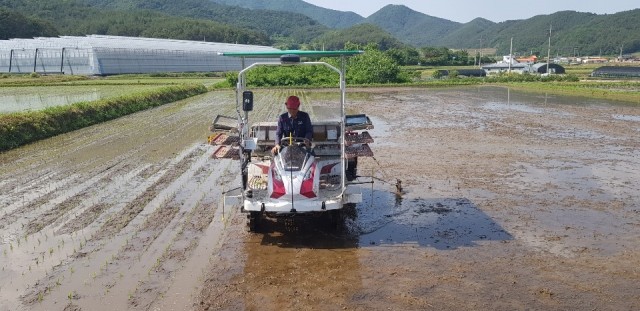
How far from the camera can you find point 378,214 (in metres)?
8.06

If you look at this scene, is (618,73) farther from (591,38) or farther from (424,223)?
(591,38)

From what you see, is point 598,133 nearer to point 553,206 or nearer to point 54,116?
point 553,206

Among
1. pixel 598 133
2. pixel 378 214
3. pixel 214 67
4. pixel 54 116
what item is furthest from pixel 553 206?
Answer: pixel 214 67

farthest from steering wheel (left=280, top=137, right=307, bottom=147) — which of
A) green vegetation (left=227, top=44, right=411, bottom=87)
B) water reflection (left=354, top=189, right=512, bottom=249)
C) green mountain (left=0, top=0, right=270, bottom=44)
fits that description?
green mountain (left=0, top=0, right=270, bottom=44)

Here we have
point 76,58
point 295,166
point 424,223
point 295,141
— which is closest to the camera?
point 295,166

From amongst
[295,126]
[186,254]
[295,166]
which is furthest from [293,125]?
[186,254]

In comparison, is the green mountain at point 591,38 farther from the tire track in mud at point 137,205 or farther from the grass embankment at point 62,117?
the tire track in mud at point 137,205

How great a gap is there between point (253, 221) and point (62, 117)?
1309cm

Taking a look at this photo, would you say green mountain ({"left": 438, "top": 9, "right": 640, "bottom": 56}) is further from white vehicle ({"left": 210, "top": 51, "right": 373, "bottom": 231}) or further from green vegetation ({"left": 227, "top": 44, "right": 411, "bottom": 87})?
white vehicle ({"left": 210, "top": 51, "right": 373, "bottom": 231})

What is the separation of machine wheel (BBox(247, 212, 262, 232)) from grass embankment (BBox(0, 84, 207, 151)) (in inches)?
393

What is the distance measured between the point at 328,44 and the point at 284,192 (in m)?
161

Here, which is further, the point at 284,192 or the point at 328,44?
the point at 328,44

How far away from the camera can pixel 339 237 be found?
→ 698 centimetres

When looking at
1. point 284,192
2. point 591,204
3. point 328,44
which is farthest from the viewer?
point 328,44
